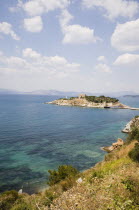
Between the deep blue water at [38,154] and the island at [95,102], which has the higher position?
the island at [95,102]

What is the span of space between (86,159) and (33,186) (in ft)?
40.2

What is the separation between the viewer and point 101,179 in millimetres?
10797

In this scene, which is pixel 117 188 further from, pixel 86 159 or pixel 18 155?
pixel 18 155

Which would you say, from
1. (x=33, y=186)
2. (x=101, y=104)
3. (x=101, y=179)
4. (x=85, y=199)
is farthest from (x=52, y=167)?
(x=101, y=104)

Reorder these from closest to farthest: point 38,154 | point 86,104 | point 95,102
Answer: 1. point 38,154
2. point 95,102
3. point 86,104

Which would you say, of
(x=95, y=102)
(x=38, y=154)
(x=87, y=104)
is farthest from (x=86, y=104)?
(x=38, y=154)

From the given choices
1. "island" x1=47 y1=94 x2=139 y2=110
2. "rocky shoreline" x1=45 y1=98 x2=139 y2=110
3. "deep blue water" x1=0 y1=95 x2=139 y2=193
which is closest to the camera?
"deep blue water" x1=0 y1=95 x2=139 y2=193

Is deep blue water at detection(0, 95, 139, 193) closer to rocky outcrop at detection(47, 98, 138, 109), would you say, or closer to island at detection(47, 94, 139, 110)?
rocky outcrop at detection(47, 98, 138, 109)

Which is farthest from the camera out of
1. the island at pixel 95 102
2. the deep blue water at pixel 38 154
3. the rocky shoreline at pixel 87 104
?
the island at pixel 95 102

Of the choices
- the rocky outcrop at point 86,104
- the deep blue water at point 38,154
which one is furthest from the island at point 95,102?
the deep blue water at point 38,154

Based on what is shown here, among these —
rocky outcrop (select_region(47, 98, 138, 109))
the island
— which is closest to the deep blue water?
rocky outcrop (select_region(47, 98, 138, 109))

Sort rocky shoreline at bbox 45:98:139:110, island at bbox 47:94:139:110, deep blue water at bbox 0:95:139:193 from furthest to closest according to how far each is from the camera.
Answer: island at bbox 47:94:139:110, rocky shoreline at bbox 45:98:139:110, deep blue water at bbox 0:95:139:193

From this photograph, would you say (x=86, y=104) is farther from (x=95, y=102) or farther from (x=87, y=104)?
(x=95, y=102)

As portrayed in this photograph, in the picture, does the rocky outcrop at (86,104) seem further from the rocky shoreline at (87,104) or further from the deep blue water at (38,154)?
the deep blue water at (38,154)
